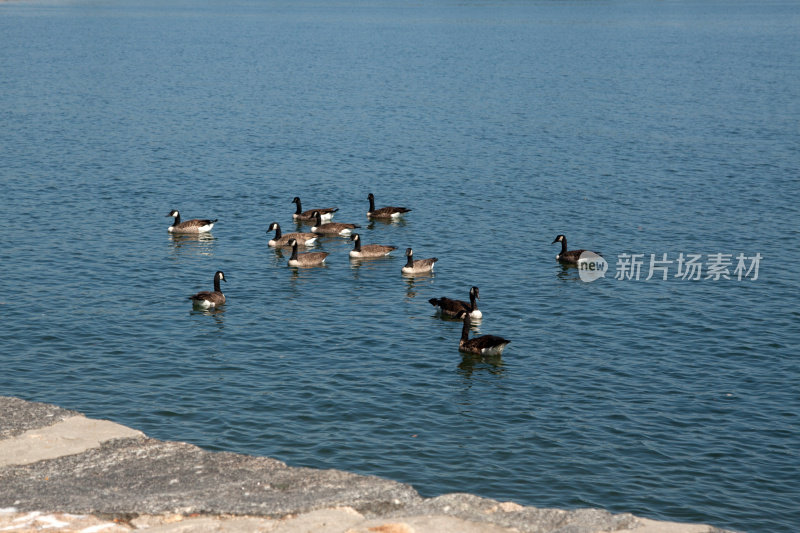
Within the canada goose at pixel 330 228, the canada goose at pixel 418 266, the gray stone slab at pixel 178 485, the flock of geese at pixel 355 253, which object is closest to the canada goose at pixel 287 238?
the flock of geese at pixel 355 253

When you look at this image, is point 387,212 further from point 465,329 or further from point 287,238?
point 465,329

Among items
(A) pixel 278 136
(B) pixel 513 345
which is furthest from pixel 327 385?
(A) pixel 278 136

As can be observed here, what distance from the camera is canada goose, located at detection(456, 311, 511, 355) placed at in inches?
1072

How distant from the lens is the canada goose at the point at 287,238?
130ft

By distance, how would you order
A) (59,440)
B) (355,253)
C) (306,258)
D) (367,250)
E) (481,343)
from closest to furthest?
(59,440) → (481,343) → (306,258) → (367,250) → (355,253)

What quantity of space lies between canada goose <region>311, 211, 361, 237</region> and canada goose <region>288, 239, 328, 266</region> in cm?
409

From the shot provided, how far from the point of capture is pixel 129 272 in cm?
3575

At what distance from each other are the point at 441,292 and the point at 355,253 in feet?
18.2

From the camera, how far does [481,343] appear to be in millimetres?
27453

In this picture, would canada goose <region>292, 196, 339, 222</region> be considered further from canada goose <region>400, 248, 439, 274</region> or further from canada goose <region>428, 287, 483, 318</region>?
canada goose <region>428, 287, 483, 318</region>

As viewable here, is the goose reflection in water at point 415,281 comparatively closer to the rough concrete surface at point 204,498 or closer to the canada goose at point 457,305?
the canada goose at point 457,305

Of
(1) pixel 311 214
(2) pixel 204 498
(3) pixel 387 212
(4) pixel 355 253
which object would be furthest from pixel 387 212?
(2) pixel 204 498

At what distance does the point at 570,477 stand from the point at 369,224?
25.5 m

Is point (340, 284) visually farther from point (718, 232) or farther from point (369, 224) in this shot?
point (718, 232)
